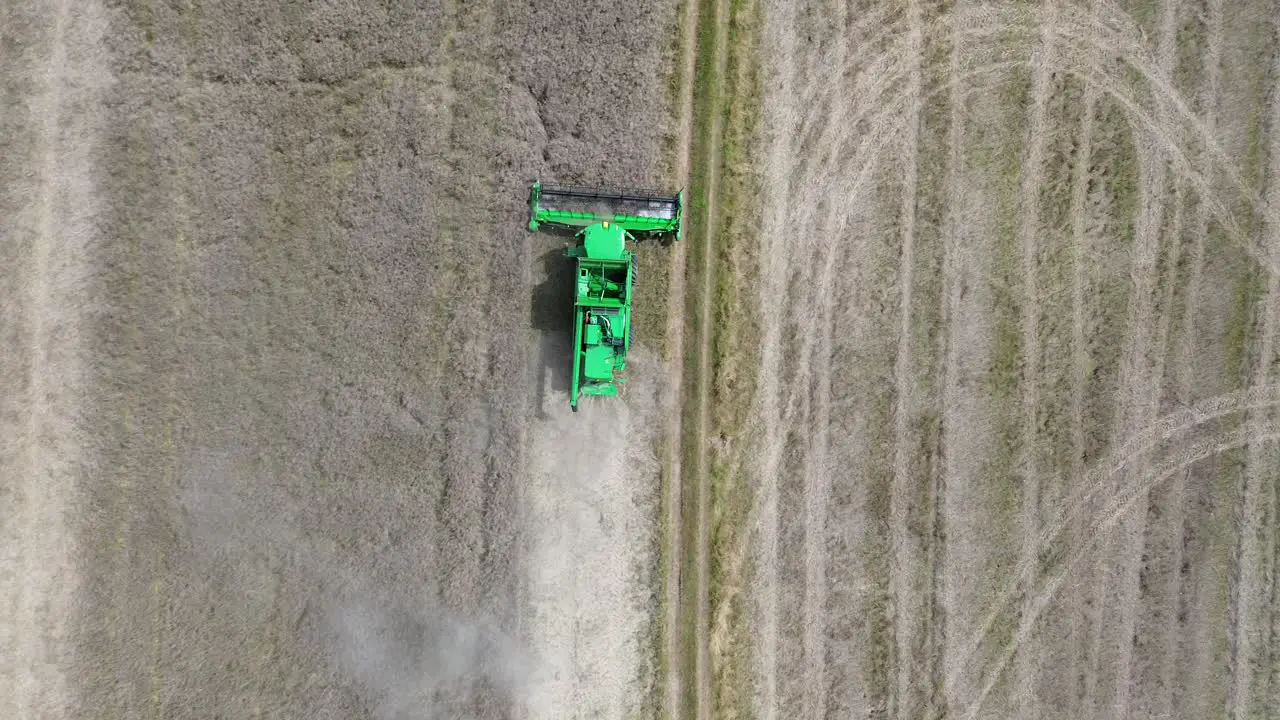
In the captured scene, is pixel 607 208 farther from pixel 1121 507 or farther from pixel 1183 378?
pixel 1183 378

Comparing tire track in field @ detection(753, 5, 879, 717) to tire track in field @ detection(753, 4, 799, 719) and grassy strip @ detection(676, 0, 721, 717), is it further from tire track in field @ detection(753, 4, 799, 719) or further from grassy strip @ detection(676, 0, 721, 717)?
grassy strip @ detection(676, 0, 721, 717)

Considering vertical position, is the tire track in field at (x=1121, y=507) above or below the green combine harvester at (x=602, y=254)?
below

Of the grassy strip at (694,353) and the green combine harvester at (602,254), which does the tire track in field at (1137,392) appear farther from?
the green combine harvester at (602,254)

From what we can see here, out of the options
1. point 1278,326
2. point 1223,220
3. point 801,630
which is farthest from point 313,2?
point 1278,326

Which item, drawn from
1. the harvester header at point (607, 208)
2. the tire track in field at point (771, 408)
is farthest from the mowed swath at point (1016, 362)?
the harvester header at point (607, 208)

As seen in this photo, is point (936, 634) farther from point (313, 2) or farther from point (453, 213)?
point (313, 2)

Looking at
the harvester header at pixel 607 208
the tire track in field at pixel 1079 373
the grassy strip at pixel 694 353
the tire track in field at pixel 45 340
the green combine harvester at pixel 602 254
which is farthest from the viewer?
the tire track in field at pixel 1079 373

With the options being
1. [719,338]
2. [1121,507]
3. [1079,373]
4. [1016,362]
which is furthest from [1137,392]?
[719,338]
